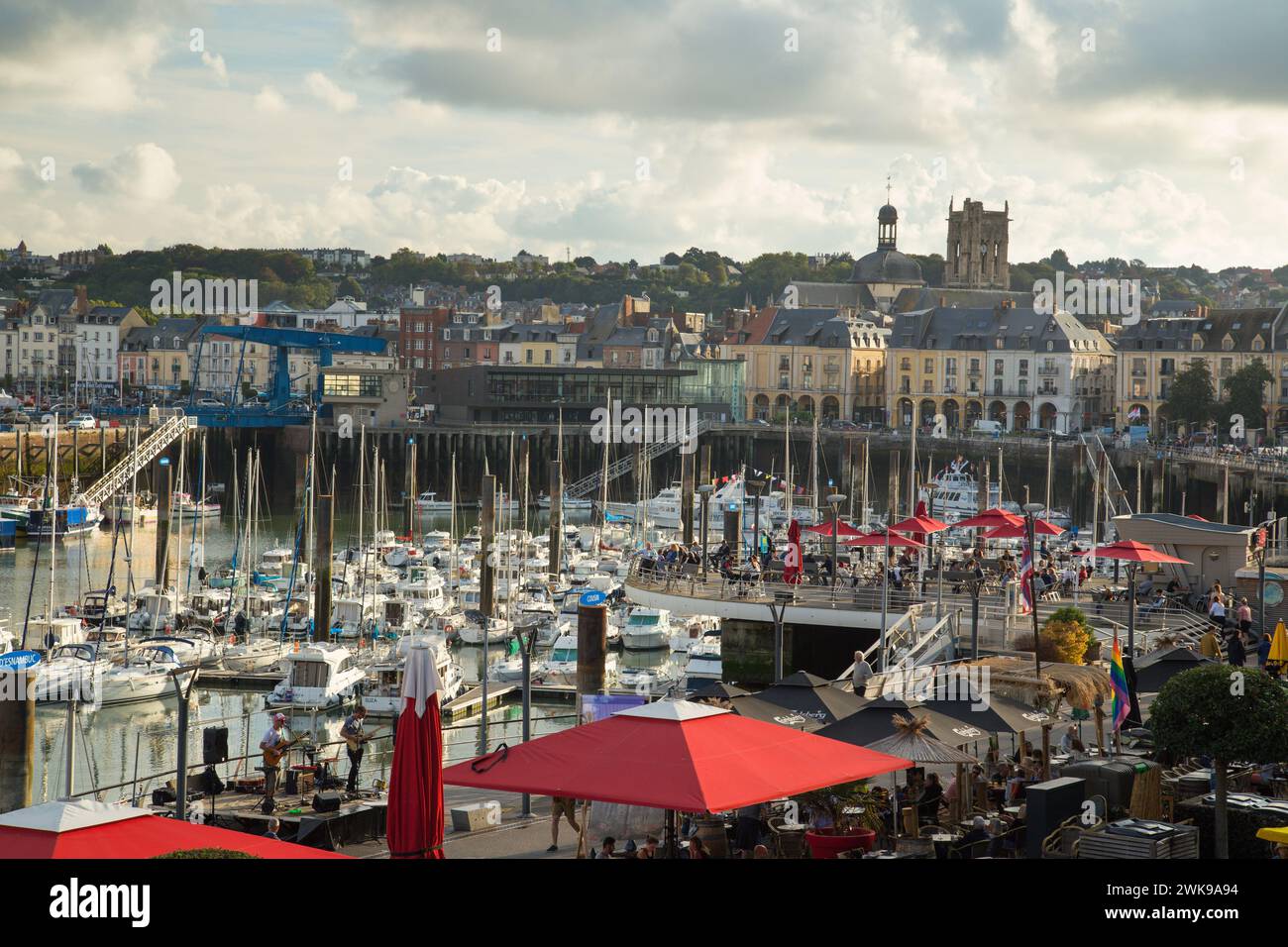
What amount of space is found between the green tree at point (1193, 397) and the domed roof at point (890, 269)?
52.2m

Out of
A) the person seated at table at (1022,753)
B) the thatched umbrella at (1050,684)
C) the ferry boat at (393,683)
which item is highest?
the thatched umbrella at (1050,684)

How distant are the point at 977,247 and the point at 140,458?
88.6 meters

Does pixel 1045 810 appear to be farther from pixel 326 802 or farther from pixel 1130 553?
pixel 1130 553

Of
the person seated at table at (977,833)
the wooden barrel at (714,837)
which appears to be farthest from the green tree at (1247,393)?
the wooden barrel at (714,837)

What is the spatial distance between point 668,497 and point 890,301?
68876 mm

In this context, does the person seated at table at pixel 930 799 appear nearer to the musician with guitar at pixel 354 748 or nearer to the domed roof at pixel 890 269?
the musician with guitar at pixel 354 748

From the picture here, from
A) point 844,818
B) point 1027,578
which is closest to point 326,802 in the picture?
point 844,818

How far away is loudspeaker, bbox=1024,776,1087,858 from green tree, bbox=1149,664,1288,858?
860 millimetres

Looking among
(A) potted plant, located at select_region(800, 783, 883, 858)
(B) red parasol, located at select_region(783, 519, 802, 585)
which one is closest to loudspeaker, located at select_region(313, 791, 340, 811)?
(A) potted plant, located at select_region(800, 783, 883, 858)

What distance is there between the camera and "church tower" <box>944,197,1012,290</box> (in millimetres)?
142250

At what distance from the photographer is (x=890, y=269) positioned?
140 m

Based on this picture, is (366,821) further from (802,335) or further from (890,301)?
(890,301)

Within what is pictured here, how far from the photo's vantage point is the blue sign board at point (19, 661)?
31.0 meters
